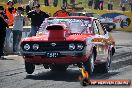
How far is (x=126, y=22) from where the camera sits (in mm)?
39625

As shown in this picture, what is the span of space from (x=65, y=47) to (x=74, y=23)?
1529 millimetres

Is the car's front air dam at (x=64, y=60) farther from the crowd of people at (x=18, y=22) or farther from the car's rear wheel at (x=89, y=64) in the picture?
the crowd of people at (x=18, y=22)

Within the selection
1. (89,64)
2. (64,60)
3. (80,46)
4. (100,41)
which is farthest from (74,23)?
(64,60)

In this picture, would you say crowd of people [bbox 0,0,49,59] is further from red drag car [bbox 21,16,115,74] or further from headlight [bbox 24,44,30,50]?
headlight [bbox 24,44,30,50]

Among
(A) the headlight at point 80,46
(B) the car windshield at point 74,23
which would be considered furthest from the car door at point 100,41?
→ (A) the headlight at point 80,46

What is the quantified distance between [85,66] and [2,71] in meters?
2.54

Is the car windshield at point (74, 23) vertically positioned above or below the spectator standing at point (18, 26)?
above

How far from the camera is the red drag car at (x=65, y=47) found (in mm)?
11648

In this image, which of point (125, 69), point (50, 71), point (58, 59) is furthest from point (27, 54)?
point (125, 69)

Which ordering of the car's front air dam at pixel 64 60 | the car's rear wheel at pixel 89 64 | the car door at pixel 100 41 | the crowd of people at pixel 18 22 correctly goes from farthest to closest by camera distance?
the crowd of people at pixel 18 22 < the car door at pixel 100 41 < the car's rear wheel at pixel 89 64 < the car's front air dam at pixel 64 60

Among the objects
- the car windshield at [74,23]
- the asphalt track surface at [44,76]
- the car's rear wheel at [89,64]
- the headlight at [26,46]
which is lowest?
the asphalt track surface at [44,76]

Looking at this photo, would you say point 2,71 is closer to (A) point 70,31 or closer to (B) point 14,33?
(A) point 70,31

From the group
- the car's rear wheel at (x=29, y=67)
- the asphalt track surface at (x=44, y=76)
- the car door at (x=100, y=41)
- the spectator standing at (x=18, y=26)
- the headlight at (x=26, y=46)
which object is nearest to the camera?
the asphalt track surface at (x=44, y=76)

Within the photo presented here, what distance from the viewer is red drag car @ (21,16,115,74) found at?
11.6 m
